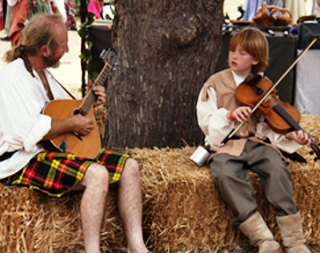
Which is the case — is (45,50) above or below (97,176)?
above

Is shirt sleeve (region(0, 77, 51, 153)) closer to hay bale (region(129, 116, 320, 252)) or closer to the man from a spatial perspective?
the man

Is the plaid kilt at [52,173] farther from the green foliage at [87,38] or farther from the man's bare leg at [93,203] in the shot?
the green foliage at [87,38]

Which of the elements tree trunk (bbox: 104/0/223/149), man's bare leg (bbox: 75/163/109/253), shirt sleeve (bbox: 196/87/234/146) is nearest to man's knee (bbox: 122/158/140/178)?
man's bare leg (bbox: 75/163/109/253)

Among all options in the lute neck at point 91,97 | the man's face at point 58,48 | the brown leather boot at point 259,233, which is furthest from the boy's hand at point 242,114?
the man's face at point 58,48

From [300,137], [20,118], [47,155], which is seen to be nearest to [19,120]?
[20,118]

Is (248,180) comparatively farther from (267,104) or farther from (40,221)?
(40,221)

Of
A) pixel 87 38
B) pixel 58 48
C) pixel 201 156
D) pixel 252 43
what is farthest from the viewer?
pixel 87 38

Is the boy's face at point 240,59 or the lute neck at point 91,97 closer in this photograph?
the lute neck at point 91,97

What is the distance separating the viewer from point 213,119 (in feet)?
14.3

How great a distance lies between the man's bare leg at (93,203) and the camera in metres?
3.93

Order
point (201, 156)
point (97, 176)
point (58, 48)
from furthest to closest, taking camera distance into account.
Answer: point (201, 156) < point (58, 48) < point (97, 176)

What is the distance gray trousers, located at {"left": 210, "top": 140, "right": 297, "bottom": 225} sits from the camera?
13.8 feet

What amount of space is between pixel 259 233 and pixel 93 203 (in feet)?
3.11

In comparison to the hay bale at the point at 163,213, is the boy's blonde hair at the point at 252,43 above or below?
above
